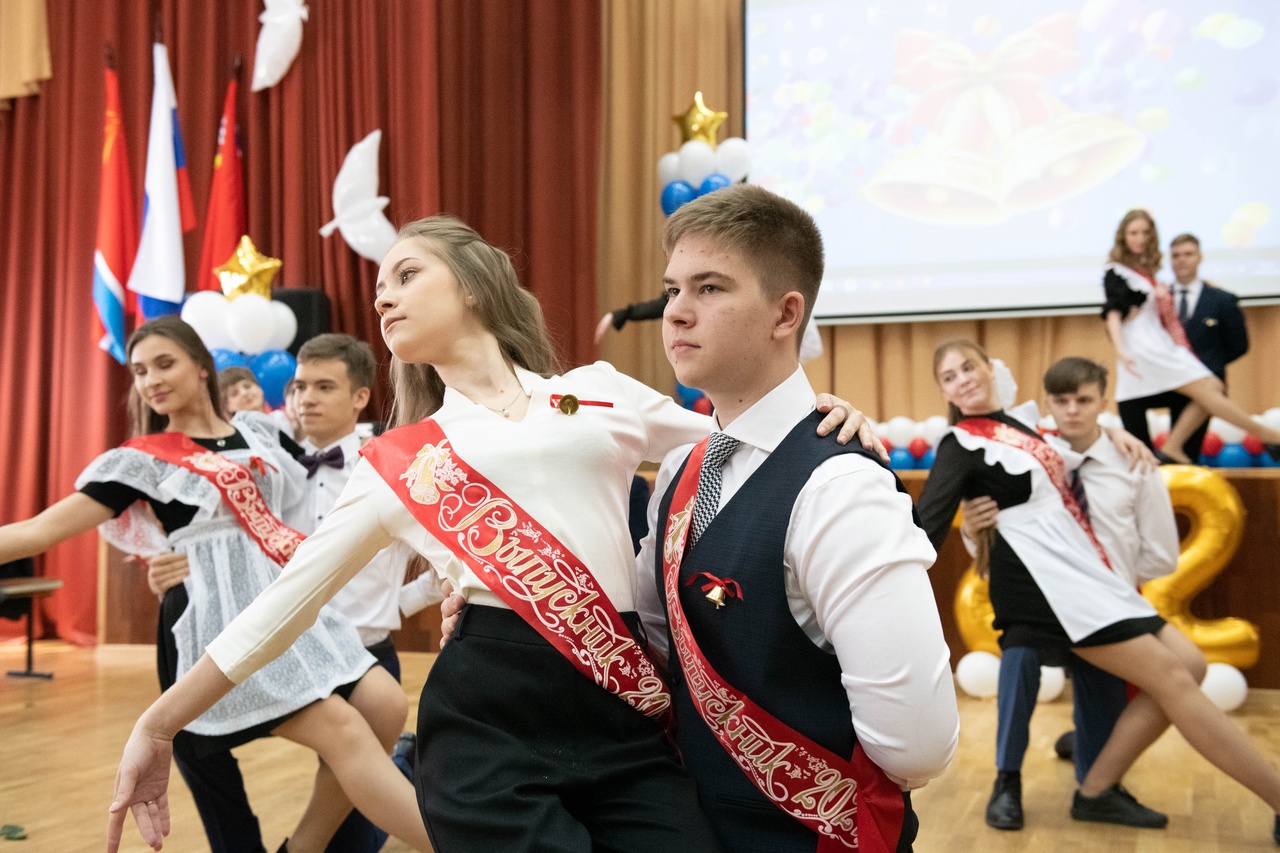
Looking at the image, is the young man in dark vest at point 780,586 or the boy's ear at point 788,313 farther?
the boy's ear at point 788,313

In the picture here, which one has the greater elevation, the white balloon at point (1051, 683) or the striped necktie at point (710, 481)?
the striped necktie at point (710, 481)

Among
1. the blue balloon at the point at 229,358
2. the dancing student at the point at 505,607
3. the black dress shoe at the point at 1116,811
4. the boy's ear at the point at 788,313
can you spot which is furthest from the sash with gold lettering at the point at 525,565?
the blue balloon at the point at 229,358

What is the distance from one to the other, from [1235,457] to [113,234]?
676cm

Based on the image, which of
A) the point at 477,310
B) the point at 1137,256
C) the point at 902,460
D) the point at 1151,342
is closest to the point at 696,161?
the point at 902,460

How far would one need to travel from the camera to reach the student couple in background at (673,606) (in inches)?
50.3

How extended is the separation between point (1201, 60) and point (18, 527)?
6.08 m

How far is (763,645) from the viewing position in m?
1.32

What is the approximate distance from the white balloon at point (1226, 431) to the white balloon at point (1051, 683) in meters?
1.52

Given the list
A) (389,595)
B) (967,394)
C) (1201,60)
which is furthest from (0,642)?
(1201,60)

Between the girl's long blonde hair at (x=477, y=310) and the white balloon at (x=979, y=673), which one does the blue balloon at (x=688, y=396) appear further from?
the girl's long blonde hair at (x=477, y=310)

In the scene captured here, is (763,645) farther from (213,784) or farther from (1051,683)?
(1051,683)

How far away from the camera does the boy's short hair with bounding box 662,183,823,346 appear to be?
145cm

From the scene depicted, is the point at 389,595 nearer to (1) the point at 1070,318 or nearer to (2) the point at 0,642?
(1) the point at 1070,318

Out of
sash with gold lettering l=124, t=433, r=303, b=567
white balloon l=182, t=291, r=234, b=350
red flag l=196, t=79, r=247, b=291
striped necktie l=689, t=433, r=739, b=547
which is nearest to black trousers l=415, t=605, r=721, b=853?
striped necktie l=689, t=433, r=739, b=547
